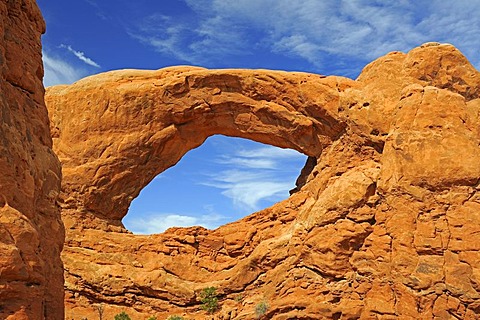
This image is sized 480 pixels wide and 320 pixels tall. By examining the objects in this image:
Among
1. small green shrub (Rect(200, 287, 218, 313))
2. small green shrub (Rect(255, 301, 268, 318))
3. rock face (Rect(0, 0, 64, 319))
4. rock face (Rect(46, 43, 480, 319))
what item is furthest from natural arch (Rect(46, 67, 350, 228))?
rock face (Rect(0, 0, 64, 319))

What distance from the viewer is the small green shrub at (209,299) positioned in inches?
905

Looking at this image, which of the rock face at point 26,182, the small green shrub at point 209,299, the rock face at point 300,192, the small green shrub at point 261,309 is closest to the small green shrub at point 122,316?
the rock face at point 300,192

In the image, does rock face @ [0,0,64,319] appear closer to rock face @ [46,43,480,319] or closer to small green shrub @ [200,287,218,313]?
small green shrub @ [200,287,218,313]

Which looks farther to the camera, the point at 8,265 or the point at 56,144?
the point at 56,144

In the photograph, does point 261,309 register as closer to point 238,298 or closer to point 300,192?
point 238,298

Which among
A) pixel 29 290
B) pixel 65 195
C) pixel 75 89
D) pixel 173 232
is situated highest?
pixel 75 89

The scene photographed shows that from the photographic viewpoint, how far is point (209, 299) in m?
23.2

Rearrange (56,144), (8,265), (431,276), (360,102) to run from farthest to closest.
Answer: (56,144) < (360,102) < (431,276) < (8,265)

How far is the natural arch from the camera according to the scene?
24.8 m

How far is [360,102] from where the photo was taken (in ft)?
77.8

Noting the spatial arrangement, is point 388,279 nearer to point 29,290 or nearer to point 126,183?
point 126,183

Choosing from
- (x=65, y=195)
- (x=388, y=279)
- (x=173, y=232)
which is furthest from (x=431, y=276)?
(x=65, y=195)

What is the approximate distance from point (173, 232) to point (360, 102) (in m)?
10.9

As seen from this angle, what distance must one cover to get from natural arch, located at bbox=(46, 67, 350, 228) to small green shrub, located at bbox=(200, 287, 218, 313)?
575 cm
